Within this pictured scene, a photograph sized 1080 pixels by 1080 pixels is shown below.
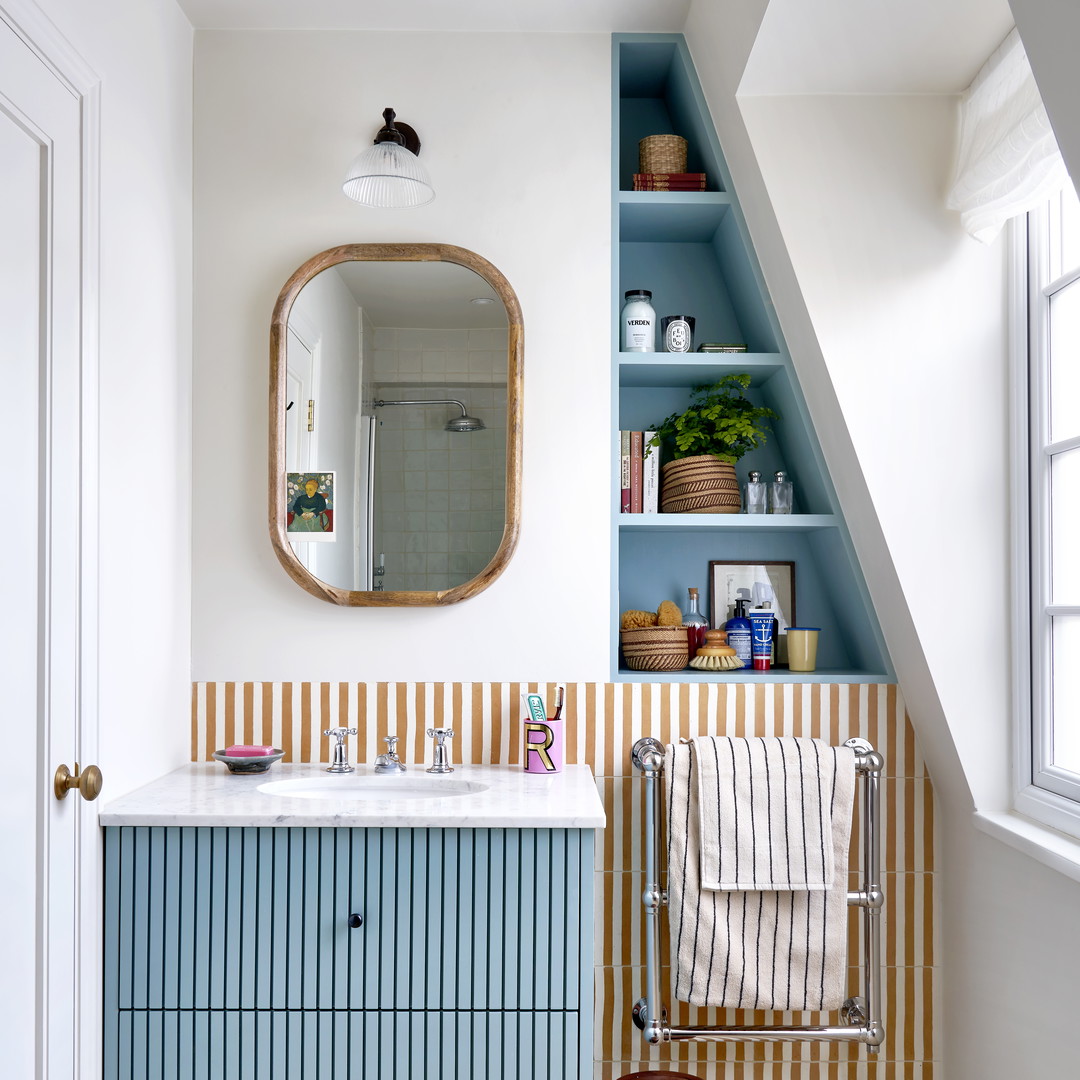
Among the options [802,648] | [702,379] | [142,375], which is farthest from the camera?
[702,379]

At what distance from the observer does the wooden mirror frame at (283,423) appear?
6.94 ft

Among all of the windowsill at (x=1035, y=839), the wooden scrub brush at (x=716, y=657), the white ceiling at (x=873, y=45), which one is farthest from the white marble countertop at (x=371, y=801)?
the white ceiling at (x=873, y=45)

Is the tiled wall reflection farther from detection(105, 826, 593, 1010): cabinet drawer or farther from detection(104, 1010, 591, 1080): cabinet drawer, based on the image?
detection(104, 1010, 591, 1080): cabinet drawer

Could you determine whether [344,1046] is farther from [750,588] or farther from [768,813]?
[750,588]

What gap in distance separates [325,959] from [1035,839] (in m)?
1.25

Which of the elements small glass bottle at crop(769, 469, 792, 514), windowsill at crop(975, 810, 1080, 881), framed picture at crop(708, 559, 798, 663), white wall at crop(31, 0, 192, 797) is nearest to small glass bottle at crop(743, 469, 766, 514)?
small glass bottle at crop(769, 469, 792, 514)

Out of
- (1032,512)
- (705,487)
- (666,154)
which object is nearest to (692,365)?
(705,487)

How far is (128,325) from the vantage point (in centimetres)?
182

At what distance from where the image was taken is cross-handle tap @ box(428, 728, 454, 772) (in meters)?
2.05

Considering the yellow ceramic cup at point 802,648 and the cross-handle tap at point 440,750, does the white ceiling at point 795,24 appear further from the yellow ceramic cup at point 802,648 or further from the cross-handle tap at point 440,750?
the cross-handle tap at point 440,750

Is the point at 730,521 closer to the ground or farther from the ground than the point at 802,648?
farther from the ground

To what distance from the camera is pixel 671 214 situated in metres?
2.22

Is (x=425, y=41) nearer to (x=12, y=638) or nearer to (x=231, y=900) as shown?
(x=12, y=638)

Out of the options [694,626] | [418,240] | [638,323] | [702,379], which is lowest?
[694,626]
